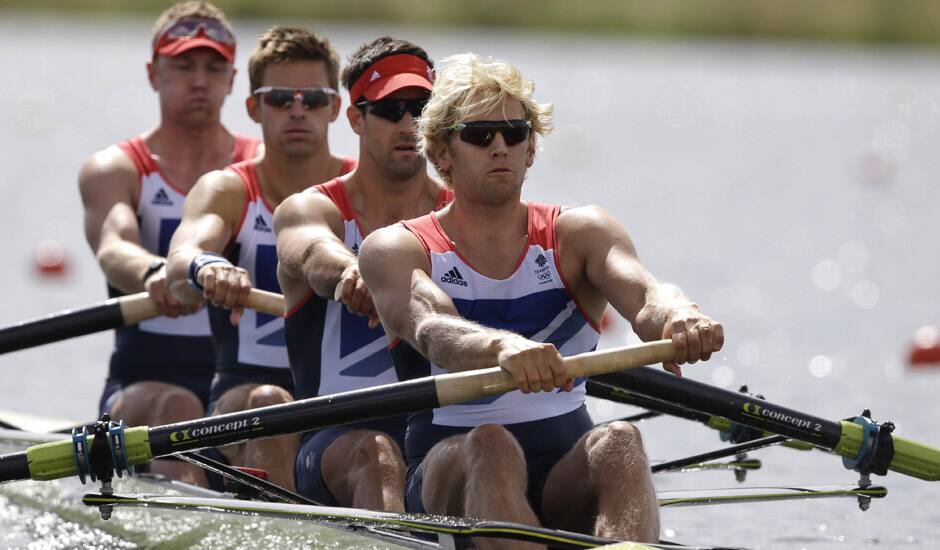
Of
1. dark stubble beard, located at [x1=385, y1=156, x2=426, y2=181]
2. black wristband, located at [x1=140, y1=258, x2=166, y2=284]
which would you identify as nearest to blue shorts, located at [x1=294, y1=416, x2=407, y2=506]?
dark stubble beard, located at [x1=385, y1=156, x2=426, y2=181]

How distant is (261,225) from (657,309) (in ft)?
6.87

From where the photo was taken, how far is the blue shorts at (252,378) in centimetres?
599

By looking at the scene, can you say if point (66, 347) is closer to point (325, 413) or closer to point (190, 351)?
point (190, 351)

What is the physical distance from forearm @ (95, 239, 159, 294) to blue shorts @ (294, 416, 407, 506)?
1373 millimetres

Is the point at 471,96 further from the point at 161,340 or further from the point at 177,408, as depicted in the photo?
the point at 161,340

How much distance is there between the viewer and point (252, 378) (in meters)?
6.00

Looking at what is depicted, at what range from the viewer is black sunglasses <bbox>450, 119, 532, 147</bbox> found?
451 cm

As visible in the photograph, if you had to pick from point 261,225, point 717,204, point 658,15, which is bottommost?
point 261,225

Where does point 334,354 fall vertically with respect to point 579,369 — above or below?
above

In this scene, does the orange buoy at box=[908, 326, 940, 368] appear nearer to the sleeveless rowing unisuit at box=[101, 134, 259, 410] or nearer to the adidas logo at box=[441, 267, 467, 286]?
the sleeveless rowing unisuit at box=[101, 134, 259, 410]

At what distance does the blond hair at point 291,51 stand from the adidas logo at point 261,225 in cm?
53

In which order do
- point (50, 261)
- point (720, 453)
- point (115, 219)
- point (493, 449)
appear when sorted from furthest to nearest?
point (50, 261) < point (115, 219) < point (720, 453) < point (493, 449)

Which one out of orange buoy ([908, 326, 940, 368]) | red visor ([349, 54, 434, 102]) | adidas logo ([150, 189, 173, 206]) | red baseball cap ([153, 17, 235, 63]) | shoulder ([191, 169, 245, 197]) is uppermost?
red baseball cap ([153, 17, 235, 63])

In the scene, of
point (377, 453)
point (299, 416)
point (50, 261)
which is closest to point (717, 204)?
point (50, 261)
